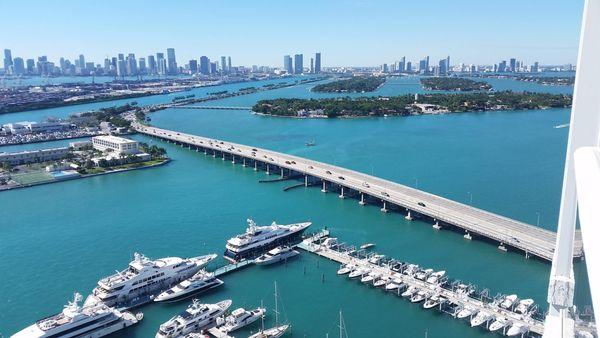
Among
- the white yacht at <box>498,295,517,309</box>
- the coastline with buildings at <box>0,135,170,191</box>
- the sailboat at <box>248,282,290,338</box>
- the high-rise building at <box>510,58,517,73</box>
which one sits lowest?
the sailboat at <box>248,282,290,338</box>

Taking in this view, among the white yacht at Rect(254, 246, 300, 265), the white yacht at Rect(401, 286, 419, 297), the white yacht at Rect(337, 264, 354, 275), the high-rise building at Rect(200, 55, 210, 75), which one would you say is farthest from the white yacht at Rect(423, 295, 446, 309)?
the high-rise building at Rect(200, 55, 210, 75)

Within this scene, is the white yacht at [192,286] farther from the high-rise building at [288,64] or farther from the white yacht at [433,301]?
the high-rise building at [288,64]

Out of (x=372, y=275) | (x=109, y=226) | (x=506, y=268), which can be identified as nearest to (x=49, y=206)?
(x=109, y=226)

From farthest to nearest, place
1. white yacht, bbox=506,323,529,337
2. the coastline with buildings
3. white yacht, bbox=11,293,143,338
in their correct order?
1. the coastline with buildings
2. white yacht, bbox=11,293,143,338
3. white yacht, bbox=506,323,529,337

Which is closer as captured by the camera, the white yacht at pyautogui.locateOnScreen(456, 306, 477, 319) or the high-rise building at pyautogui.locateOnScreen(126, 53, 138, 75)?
the white yacht at pyautogui.locateOnScreen(456, 306, 477, 319)

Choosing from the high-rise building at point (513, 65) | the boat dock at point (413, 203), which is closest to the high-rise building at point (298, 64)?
the high-rise building at point (513, 65)

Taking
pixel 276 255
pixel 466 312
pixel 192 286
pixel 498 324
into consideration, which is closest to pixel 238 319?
pixel 192 286

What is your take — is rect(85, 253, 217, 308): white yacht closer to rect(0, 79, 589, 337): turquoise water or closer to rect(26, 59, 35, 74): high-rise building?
rect(0, 79, 589, 337): turquoise water
